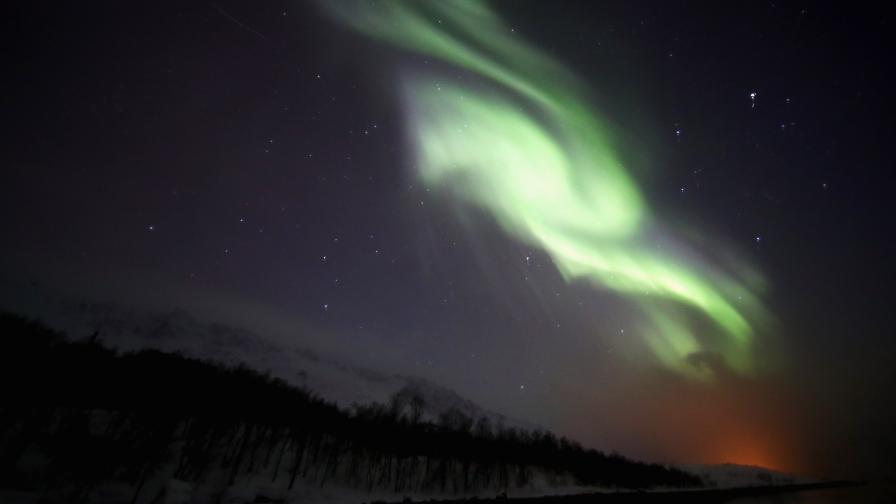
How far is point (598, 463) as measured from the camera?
403 ft

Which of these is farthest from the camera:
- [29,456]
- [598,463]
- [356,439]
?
[598,463]

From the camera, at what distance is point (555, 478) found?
107250 millimetres

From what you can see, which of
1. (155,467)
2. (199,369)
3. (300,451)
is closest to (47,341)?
(199,369)

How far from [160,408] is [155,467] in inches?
278

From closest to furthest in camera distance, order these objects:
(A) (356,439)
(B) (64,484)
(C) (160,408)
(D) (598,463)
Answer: (B) (64,484)
(C) (160,408)
(A) (356,439)
(D) (598,463)

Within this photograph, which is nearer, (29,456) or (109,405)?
(29,456)

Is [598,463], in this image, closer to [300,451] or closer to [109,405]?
[300,451]

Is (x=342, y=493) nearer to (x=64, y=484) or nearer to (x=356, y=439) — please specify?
(x=356, y=439)

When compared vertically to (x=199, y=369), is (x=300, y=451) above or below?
below

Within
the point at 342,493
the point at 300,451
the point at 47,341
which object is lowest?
the point at 342,493

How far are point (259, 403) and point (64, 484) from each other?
1207 inches

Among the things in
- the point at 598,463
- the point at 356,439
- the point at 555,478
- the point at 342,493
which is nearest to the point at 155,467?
the point at 342,493

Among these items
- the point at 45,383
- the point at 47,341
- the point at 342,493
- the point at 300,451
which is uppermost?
the point at 47,341

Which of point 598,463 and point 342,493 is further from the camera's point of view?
point 598,463
